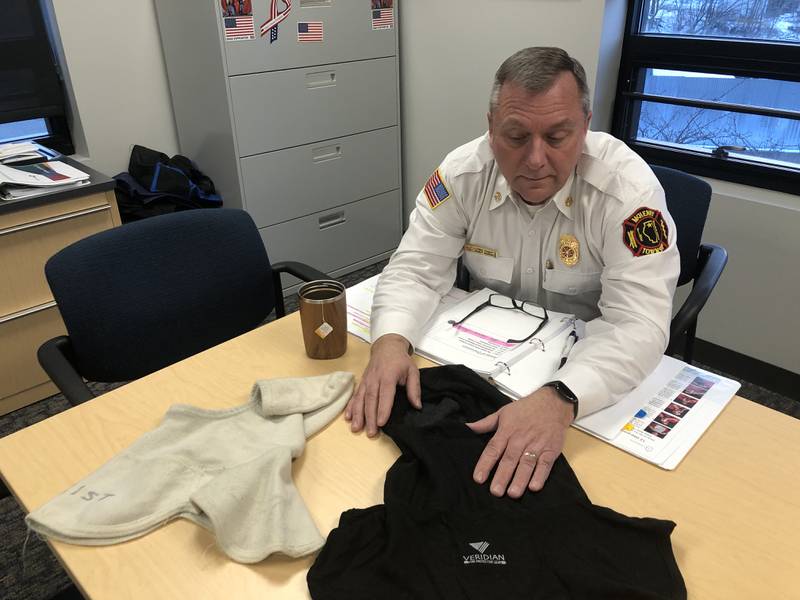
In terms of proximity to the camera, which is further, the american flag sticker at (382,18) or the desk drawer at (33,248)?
the american flag sticker at (382,18)

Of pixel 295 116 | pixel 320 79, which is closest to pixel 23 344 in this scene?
pixel 295 116

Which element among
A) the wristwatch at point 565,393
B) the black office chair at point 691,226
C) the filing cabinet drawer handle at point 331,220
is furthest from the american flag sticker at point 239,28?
the wristwatch at point 565,393

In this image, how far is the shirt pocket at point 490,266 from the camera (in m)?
1.62

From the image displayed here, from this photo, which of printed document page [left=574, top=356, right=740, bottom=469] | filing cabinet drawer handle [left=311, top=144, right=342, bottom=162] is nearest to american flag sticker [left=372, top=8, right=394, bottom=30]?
filing cabinet drawer handle [left=311, top=144, right=342, bottom=162]

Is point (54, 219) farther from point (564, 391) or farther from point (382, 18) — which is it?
point (564, 391)

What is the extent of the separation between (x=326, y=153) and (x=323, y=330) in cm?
213

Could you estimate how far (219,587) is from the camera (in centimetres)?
82

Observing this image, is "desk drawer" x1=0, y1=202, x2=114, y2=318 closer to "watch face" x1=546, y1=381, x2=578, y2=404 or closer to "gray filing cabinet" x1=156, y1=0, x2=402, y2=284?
"gray filing cabinet" x1=156, y1=0, x2=402, y2=284

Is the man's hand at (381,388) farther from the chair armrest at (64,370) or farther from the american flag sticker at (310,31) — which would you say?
the american flag sticker at (310,31)

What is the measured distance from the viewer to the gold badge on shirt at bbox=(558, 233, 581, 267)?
1520 millimetres

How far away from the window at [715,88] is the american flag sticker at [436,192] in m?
1.51

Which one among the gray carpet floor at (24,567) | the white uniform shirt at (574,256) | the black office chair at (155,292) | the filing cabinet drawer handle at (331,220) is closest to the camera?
the white uniform shirt at (574,256)

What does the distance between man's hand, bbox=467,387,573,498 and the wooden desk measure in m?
0.05

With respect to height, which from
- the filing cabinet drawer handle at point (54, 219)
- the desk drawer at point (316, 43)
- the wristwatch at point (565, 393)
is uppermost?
the desk drawer at point (316, 43)
